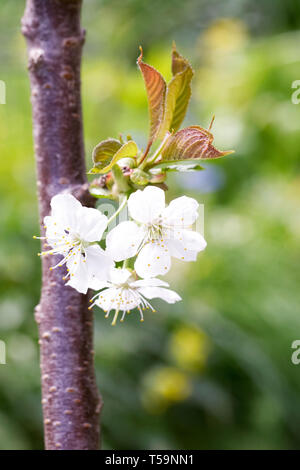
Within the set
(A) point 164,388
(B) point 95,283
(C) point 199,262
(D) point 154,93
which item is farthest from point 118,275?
(C) point 199,262

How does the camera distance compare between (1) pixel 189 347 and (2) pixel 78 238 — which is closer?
(2) pixel 78 238

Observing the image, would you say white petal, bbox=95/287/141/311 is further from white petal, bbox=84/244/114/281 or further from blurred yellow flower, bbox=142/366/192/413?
blurred yellow flower, bbox=142/366/192/413

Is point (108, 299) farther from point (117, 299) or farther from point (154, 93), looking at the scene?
point (154, 93)

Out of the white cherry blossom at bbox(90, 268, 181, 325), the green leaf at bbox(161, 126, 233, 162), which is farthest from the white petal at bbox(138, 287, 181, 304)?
the green leaf at bbox(161, 126, 233, 162)

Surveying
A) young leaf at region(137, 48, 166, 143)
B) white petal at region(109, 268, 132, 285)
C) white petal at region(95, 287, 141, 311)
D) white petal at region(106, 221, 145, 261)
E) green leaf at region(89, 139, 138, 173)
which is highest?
young leaf at region(137, 48, 166, 143)

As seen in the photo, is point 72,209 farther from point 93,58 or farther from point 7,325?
point 93,58

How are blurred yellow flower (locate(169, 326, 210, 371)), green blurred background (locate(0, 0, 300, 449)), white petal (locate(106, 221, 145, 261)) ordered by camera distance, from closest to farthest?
white petal (locate(106, 221, 145, 261)), green blurred background (locate(0, 0, 300, 449)), blurred yellow flower (locate(169, 326, 210, 371))
